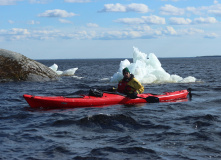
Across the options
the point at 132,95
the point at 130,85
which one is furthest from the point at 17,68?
the point at 132,95

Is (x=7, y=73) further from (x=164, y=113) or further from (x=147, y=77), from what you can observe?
(x=164, y=113)

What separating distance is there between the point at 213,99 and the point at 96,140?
7.69 m

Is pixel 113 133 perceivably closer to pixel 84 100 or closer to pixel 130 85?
pixel 84 100

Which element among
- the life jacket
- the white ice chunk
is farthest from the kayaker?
the white ice chunk

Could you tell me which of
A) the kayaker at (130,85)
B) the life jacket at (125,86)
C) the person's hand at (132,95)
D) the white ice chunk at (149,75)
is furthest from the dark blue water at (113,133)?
the white ice chunk at (149,75)

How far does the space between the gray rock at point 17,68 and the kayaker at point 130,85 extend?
9.40 meters

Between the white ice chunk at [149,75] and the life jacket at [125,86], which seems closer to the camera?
the life jacket at [125,86]

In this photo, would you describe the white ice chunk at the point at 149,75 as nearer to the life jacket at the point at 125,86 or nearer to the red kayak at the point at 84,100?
the red kayak at the point at 84,100

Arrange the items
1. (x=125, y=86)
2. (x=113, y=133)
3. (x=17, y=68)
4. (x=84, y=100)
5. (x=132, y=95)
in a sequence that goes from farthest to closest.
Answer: (x=17, y=68) → (x=125, y=86) → (x=132, y=95) → (x=84, y=100) → (x=113, y=133)

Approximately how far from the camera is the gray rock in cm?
1908

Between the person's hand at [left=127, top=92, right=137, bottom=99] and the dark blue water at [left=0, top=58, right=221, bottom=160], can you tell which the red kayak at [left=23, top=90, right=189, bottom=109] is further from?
the dark blue water at [left=0, top=58, right=221, bottom=160]

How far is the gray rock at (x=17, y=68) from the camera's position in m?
19.1

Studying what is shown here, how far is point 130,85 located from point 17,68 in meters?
10.4

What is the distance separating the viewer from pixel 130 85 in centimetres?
1157
